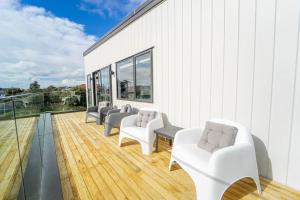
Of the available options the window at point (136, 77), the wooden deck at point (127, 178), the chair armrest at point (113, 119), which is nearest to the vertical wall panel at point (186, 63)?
the wooden deck at point (127, 178)

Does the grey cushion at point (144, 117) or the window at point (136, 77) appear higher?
the window at point (136, 77)

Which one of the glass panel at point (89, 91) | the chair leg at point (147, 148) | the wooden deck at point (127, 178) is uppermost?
the glass panel at point (89, 91)

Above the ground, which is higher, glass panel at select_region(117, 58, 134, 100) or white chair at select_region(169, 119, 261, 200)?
glass panel at select_region(117, 58, 134, 100)

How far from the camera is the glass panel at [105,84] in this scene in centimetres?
659

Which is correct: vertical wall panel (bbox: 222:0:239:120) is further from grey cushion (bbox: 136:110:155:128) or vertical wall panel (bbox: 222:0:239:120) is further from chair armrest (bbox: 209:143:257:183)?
grey cushion (bbox: 136:110:155:128)

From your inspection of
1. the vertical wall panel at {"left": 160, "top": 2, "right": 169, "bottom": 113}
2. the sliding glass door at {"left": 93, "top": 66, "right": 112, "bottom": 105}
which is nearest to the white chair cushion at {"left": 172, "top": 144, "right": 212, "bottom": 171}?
the vertical wall panel at {"left": 160, "top": 2, "right": 169, "bottom": 113}

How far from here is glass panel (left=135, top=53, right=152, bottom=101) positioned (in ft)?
13.6

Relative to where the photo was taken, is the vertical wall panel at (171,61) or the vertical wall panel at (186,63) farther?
the vertical wall panel at (171,61)

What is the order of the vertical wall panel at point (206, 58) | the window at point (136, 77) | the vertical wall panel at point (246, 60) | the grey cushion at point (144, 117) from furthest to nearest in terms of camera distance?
the window at point (136, 77) → the grey cushion at point (144, 117) → the vertical wall panel at point (206, 58) → the vertical wall panel at point (246, 60)

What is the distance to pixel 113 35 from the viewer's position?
5.87 m

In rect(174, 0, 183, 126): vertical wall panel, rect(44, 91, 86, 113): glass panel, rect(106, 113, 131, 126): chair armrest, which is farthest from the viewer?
rect(44, 91, 86, 113): glass panel

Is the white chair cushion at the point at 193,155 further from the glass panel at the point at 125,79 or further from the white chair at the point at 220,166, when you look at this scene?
the glass panel at the point at 125,79

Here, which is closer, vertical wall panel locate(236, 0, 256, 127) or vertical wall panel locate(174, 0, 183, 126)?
vertical wall panel locate(236, 0, 256, 127)

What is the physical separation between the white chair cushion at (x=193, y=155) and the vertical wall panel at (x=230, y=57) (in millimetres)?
767
